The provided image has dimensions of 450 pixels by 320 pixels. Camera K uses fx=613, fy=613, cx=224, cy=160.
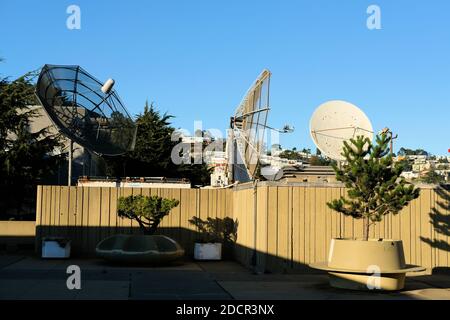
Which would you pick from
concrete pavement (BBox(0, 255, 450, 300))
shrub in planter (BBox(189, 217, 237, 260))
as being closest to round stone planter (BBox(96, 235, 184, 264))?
concrete pavement (BBox(0, 255, 450, 300))

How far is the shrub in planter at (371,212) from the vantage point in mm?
15828

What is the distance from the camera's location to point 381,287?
622 inches

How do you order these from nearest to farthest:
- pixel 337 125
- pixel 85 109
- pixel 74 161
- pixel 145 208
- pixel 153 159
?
pixel 337 125
pixel 145 208
pixel 85 109
pixel 74 161
pixel 153 159

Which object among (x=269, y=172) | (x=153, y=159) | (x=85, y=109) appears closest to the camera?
(x=269, y=172)

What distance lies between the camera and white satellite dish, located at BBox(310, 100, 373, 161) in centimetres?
2208

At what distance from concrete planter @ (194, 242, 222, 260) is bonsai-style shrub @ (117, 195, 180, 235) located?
2.04 m

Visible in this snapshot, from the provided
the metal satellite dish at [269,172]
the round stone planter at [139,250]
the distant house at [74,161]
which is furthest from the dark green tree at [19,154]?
the metal satellite dish at [269,172]

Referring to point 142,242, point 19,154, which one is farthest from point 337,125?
point 19,154

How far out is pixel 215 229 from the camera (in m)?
25.9

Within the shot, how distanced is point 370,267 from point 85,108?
1485cm

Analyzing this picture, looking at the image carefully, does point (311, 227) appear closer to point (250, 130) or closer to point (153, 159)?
point (250, 130)

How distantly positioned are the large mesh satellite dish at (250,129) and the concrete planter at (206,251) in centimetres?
317
